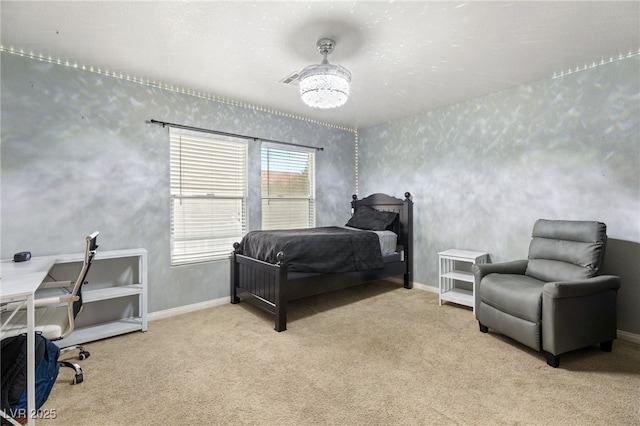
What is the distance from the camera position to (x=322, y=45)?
239cm

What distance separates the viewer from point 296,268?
310 centimetres

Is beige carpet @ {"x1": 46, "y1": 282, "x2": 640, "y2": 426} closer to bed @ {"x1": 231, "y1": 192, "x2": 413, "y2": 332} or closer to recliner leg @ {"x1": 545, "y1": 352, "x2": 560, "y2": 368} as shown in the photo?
recliner leg @ {"x1": 545, "y1": 352, "x2": 560, "y2": 368}

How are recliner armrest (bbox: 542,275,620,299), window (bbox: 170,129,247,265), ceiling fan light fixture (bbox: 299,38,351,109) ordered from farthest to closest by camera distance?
window (bbox: 170,129,247,265), ceiling fan light fixture (bbox: 299,38,351,109), recliner armrest (bbox: 542,275,620,299)

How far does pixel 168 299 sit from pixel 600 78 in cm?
477

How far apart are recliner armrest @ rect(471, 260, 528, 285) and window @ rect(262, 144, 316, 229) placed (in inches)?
97.3

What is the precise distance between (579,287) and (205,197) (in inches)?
142

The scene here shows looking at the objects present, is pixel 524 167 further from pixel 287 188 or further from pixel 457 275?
pixel 287 188

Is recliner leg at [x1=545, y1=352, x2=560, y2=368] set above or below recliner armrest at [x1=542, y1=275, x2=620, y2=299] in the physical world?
below

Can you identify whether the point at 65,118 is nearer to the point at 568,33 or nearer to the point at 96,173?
the point at 96,173

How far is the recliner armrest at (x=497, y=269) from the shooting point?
9.47 feet

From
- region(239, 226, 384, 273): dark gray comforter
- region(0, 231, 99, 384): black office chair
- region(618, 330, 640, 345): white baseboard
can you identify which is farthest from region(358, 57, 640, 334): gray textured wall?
region(0, 231, 99, 384): black office chair

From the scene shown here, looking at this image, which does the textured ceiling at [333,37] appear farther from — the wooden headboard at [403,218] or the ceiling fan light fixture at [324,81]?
the wooden headboard at [403,218]

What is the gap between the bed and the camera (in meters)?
Answer: 3.01

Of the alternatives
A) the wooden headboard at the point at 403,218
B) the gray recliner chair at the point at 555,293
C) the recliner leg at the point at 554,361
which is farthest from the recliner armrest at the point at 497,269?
the wooden headboard at the point at 403,218
